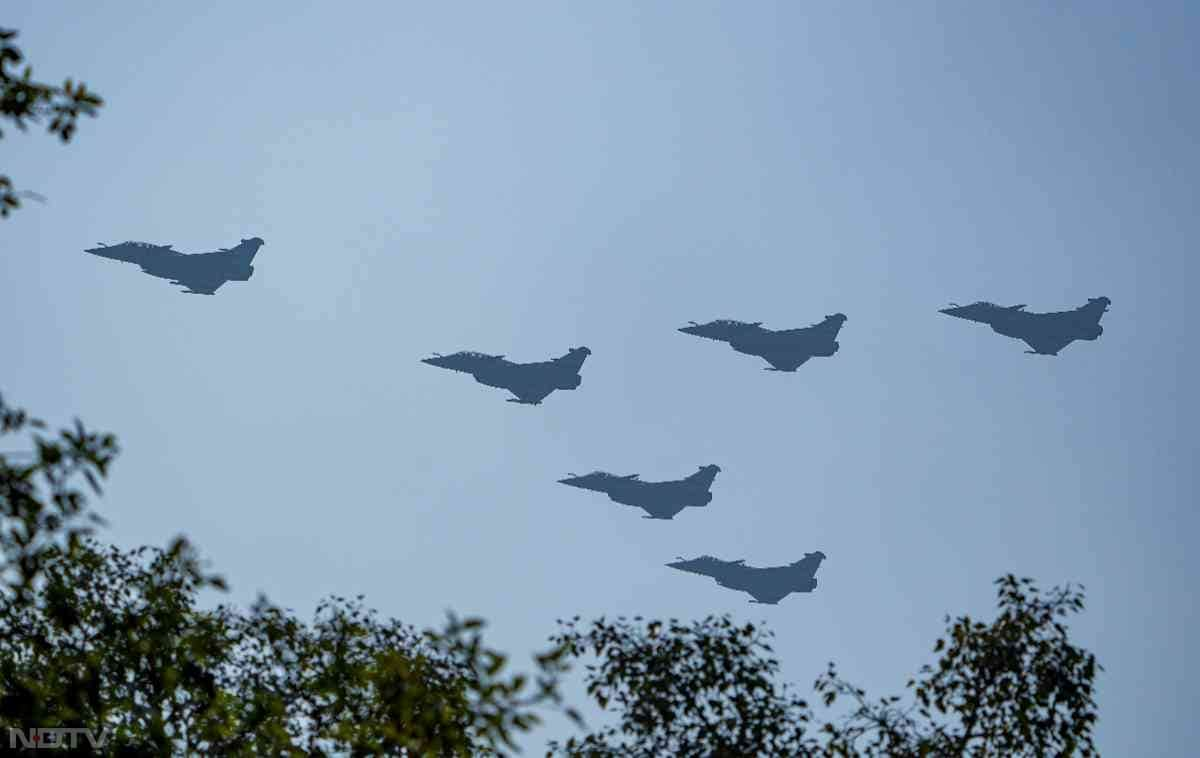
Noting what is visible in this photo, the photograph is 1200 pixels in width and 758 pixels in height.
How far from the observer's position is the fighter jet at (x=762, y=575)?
172625 millimetres

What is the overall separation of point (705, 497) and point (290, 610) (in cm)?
13946

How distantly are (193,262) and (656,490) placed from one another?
205 ft

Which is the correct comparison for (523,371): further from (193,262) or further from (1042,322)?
(1042,322)

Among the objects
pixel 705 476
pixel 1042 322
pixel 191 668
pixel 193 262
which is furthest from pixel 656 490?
pixel 191 668

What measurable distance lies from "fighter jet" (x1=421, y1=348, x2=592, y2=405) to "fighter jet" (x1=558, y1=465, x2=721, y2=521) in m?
14.2

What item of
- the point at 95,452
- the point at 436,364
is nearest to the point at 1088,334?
the point at 436,364

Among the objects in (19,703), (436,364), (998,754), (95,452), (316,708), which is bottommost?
(19,703)

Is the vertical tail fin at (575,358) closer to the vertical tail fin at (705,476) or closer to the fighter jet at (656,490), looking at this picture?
the fighter jet at (656,490)

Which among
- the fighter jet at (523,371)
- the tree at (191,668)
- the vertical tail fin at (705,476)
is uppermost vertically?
the vertical tail fin at (705,476)

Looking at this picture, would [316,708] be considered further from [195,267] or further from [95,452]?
[195,267]

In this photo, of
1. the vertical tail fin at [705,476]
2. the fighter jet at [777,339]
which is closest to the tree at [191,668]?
the fighter jet at [777,339]

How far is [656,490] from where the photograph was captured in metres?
161

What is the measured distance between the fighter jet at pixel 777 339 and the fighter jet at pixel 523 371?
526 inches

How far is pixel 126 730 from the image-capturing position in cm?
2938
